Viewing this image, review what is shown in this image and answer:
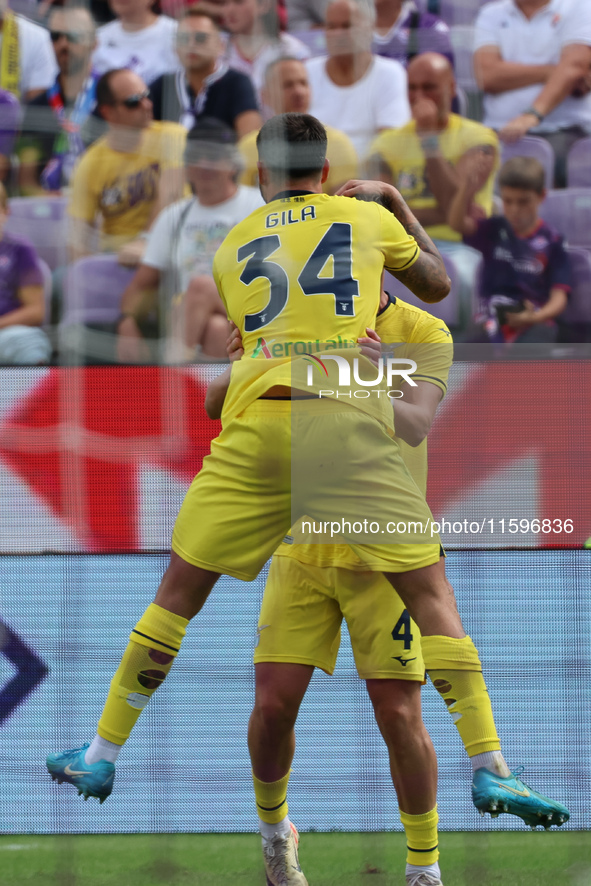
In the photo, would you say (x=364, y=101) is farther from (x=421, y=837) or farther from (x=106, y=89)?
(x=421, y=837)

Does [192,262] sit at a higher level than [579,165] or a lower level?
lower

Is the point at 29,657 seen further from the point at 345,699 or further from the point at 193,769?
the point at 345,699

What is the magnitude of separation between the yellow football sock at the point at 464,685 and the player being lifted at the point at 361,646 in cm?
26

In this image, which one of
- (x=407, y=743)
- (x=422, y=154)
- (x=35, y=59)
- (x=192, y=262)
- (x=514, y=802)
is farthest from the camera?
(x=35, y=59)

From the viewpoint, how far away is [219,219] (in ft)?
13.1

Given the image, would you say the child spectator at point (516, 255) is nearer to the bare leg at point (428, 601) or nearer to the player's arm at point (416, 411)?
the player's arm at point (416, 411)

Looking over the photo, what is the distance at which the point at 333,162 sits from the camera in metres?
4.19

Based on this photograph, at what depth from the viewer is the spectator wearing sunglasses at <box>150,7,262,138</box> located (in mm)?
4410

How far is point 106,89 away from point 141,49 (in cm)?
28

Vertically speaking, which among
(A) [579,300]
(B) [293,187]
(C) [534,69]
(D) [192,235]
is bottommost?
(B) [293,187]

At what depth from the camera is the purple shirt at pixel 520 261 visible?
408cm

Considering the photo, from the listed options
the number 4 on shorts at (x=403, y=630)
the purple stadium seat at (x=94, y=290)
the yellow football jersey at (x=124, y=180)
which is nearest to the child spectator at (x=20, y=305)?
the purple stadium seat at (x=94, y=290)

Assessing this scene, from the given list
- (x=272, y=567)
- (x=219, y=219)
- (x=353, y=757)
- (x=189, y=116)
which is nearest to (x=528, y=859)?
(x=353, y=757)

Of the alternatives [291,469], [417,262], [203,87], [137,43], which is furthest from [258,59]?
[291,469]
